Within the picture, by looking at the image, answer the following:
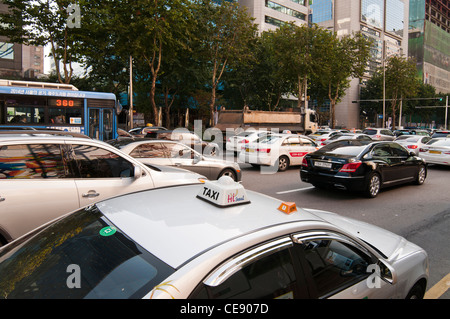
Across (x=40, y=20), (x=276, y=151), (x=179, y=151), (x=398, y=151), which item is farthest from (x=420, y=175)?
(x=40, y=20)

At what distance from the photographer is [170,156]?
797 centimetres

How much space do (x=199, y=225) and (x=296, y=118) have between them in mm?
23999

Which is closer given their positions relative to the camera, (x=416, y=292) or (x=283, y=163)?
(x=416, y=292)

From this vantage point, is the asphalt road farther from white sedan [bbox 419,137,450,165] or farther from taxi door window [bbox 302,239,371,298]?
white sedan [bbox 419,137,450,165]

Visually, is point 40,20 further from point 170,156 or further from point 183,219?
point 183,219

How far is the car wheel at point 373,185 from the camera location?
815 centimetres

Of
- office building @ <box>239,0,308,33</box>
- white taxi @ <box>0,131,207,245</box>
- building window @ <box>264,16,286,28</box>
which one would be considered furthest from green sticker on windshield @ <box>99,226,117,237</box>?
building window @ <box>264,16,286,28</box>

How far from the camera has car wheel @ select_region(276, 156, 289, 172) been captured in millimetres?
12875

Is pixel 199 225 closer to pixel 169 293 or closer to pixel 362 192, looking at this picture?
pixel 169 293

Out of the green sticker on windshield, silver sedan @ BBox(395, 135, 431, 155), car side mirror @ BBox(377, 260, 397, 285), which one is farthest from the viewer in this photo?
silver sedan @ BBox(395, 135, 431, 155)

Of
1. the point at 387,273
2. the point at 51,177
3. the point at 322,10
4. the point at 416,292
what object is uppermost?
the point at 322,10

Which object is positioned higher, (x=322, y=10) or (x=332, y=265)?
(x=322, y=10)

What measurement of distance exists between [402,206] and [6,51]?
50313 mm

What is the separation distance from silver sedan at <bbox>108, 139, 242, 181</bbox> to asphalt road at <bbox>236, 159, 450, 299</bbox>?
1.63 meters
